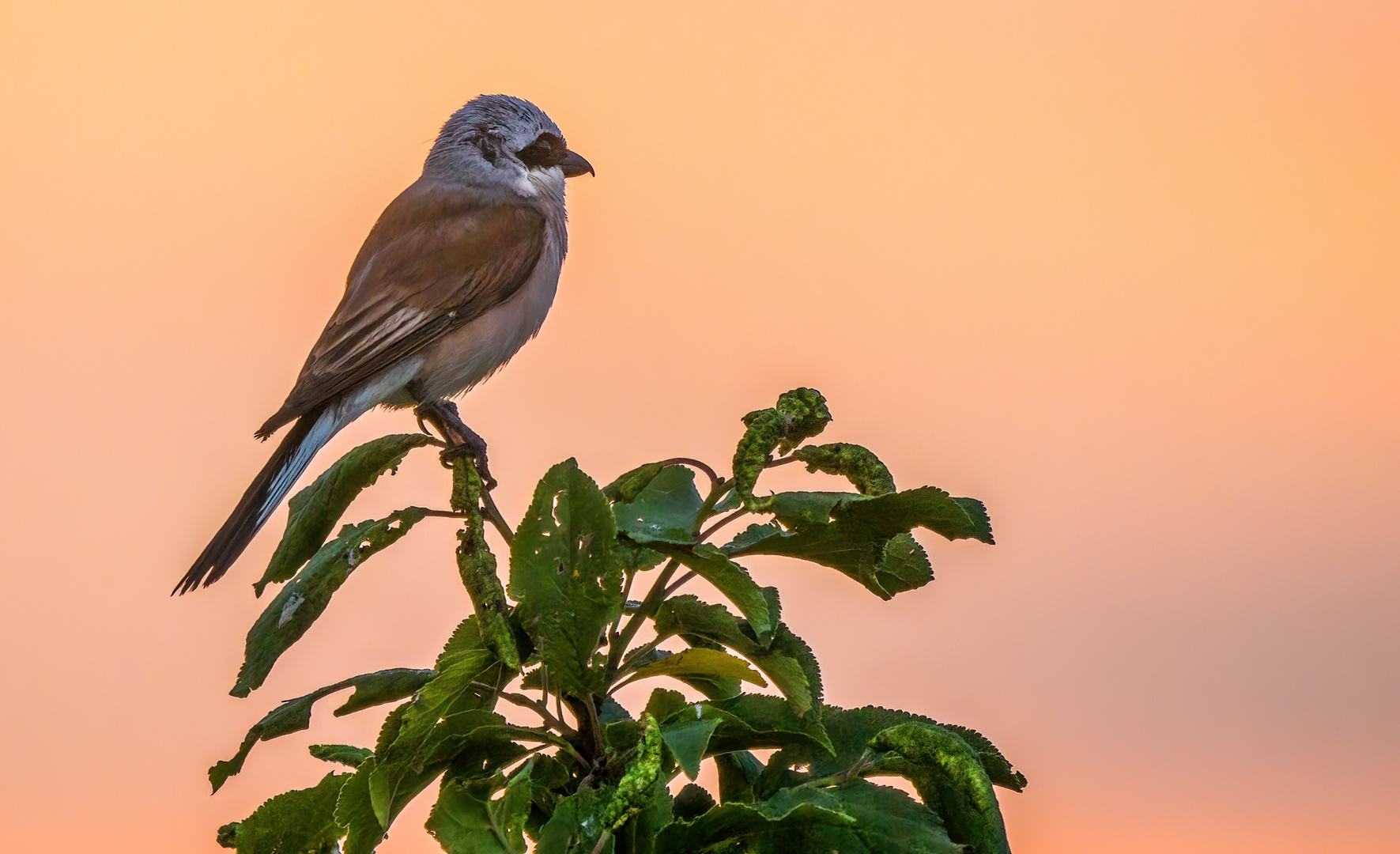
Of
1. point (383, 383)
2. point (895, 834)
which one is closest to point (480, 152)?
point (383, 383)

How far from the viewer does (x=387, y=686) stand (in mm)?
2188

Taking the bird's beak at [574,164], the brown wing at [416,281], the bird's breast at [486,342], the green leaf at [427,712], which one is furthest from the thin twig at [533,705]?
the bird's beak at [574,164]

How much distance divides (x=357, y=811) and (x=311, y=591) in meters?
0.41

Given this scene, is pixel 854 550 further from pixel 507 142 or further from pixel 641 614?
pixel 507 142

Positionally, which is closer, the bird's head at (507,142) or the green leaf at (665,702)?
the green leaf at (665,702)

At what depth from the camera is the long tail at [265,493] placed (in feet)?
9.95

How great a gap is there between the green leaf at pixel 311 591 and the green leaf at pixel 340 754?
0.16 meters

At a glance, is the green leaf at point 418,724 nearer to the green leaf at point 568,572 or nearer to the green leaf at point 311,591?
the green leaf at point 568,572

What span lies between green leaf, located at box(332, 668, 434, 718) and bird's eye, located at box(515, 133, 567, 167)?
3262 mm

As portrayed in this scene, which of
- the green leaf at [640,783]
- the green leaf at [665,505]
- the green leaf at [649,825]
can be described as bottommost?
the green leaf at [649,825]

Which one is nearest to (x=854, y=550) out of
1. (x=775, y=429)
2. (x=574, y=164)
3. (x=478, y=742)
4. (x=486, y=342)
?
(x=775, y=429)

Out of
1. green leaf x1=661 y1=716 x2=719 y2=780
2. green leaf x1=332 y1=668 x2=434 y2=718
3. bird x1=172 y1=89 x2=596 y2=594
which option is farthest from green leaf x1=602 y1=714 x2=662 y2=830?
bird x1=172 y1=89 x2=596 y2=594

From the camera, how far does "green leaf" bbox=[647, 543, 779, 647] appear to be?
1.88 m

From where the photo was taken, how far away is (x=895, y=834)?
Answer: 5.98 ft
